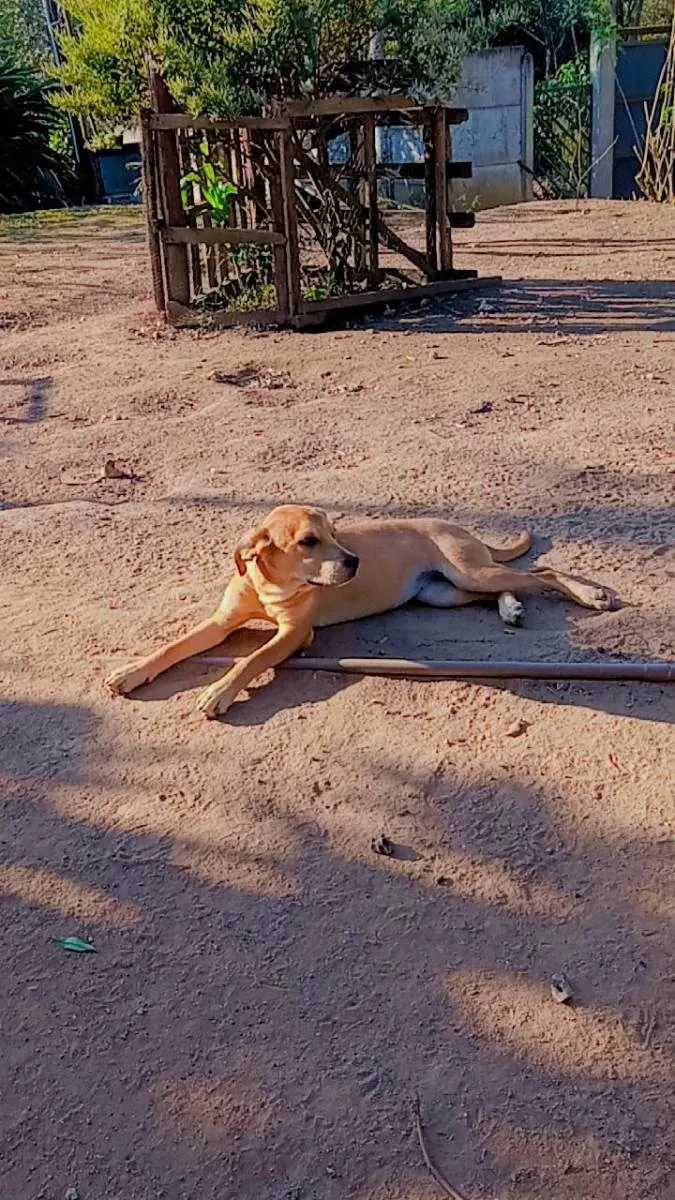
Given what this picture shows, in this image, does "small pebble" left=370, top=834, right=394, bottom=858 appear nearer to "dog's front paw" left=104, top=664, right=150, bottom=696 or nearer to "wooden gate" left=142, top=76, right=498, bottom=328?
"dog's front paw" left=104, top=664, right=150, bottom=696

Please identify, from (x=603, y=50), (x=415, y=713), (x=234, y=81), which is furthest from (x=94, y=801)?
(x=603, y=50)

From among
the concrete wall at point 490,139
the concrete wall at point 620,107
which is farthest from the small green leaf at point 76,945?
the concrete wall at point 620,107

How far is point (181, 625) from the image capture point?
392 cm

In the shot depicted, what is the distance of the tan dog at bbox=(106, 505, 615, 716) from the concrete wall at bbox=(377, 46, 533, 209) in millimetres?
12407

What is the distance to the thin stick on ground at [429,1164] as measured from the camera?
2.01 metres

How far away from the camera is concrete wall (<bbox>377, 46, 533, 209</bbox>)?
1539 centimetres

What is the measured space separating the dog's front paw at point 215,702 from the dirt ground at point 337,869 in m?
0.04

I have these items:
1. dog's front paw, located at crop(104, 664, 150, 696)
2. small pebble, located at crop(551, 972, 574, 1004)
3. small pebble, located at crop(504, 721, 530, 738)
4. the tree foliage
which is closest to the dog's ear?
dog's front paw, located at crop(104, 664, 150, 696)

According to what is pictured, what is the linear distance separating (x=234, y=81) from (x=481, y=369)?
2.76 meters

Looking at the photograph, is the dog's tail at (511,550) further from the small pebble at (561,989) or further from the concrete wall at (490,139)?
the concrete wall at (490,139)

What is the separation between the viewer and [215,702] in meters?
3.40

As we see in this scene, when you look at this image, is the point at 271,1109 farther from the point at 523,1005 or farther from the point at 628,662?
the point at 628,662

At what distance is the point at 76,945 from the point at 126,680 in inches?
41.6

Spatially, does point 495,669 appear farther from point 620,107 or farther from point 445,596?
point 620,107
